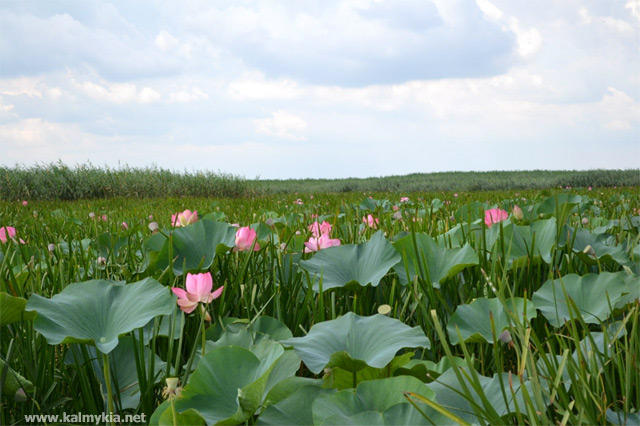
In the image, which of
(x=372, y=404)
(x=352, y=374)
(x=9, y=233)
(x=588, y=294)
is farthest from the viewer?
(x=9, y=233)

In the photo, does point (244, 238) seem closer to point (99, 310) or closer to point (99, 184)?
point (99, 310)

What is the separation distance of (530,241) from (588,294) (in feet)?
1.16

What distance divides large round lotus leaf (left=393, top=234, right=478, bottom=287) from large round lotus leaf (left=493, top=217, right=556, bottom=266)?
0.50 ft

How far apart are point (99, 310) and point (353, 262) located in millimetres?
582

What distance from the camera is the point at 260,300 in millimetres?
1271

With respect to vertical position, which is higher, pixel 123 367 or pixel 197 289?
pixel 197 289

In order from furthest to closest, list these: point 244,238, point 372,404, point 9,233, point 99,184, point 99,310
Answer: point 99,184 < point 9,233 < point 244,238 < point 99,310 < point 372,404

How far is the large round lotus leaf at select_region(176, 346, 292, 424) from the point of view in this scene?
2.08 feet

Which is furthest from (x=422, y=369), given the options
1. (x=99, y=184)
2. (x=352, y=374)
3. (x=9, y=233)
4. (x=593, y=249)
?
(x=99, y=184)

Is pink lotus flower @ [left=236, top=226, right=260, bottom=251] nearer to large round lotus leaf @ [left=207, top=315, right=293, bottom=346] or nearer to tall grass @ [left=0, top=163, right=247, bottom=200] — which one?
large round lotus leaf @ [left=207, top=315, right=293, bottom=346]

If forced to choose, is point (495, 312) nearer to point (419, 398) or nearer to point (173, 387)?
point (419, 398)

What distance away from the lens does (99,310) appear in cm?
85

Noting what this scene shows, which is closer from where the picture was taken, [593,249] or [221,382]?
[221,382]

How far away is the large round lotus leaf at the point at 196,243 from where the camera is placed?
1.30 m
